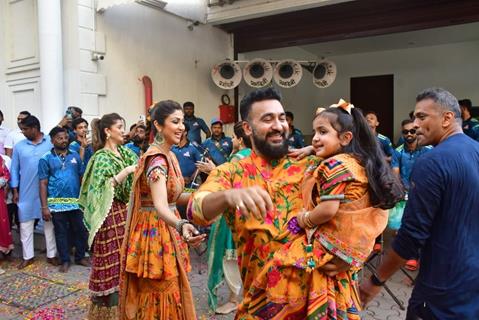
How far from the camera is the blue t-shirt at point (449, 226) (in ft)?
6.04

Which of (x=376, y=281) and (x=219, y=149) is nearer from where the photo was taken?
(x=376, y=281)

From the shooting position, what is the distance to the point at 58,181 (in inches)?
207

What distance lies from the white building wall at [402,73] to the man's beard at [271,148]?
354 inches

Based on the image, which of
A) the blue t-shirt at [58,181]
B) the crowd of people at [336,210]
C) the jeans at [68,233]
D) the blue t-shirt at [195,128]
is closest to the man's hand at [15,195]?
the blue t-shirt at [58,181]

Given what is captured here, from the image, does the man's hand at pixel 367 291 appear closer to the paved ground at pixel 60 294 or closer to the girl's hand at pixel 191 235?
the girl's hand at pixel 191 235

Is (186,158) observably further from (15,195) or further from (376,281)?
(376,281)

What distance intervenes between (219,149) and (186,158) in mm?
1030

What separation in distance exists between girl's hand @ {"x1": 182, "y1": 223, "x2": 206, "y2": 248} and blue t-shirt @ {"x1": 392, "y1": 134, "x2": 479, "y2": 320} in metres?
1.00

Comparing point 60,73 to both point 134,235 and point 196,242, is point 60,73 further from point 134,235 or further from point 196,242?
point 196,242

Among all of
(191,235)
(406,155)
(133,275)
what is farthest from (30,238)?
(406,155)

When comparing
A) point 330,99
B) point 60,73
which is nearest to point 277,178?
point 60,73

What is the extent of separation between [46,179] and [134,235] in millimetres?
3134

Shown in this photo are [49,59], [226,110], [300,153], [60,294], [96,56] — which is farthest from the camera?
[226,110]

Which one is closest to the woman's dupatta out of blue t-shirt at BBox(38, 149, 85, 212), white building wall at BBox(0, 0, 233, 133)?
blue t-shirt at BBox(38, 149, 85, 212)
